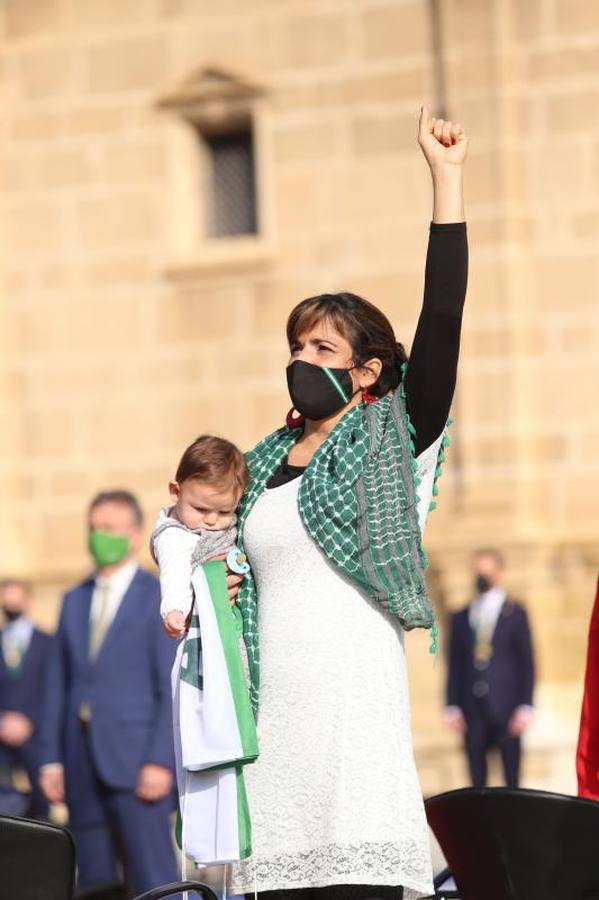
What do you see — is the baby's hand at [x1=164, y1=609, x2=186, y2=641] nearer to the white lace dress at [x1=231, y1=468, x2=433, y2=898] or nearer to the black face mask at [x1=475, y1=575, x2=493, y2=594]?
the white lace dress at [x1=231, y1=468, x2=433, y2=898]

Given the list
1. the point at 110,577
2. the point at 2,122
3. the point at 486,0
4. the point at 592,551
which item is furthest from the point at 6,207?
the point at 110,577

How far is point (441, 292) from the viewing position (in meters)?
4.22

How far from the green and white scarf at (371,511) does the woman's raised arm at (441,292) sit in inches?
3.7

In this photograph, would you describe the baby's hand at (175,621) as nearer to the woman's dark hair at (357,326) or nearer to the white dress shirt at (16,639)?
the woman's dark hair at (357,326)

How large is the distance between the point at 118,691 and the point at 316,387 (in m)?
3.80

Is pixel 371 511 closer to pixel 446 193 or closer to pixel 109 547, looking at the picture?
pixel 446 193

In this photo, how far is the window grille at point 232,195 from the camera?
15.0 metres

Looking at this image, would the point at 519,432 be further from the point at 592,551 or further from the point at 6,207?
the point at 6,207

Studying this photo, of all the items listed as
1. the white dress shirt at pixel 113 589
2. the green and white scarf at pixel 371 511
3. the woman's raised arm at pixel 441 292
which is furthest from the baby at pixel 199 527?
the white dress shirt at pixel 113 589

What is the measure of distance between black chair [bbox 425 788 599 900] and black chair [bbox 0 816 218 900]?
0.63 meters

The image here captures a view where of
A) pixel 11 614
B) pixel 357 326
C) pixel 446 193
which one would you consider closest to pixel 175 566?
pixel 357 326

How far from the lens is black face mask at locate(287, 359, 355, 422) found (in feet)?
14.3

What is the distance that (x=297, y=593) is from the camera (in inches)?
167

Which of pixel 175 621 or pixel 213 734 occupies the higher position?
pixel 175 621
